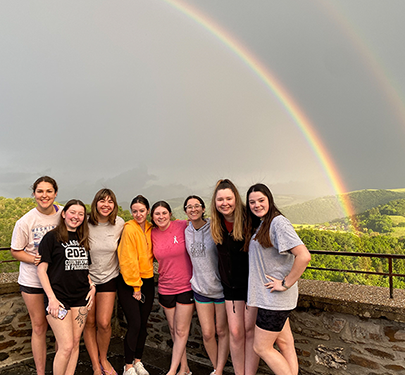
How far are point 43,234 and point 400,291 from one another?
Answer: 3207 mm

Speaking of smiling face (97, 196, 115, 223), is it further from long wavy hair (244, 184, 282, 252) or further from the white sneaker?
the white sneaker

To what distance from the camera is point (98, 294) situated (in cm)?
301

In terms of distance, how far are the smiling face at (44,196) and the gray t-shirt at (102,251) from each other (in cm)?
41

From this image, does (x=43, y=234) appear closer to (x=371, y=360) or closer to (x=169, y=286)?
(x=169, y=286)

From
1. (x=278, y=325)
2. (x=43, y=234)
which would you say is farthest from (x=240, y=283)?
(x=43, y=234)

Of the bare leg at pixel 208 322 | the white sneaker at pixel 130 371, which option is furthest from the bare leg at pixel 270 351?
the white sneaker at pixel 130 371

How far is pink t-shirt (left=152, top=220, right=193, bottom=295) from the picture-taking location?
2.94m

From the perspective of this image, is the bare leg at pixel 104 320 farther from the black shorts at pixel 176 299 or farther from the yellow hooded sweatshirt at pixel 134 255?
the black shorts at pixel 176 299

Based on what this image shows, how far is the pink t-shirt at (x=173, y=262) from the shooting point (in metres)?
2.94

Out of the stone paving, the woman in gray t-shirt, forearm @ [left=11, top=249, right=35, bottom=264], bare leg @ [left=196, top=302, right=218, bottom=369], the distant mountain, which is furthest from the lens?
the distant mountain

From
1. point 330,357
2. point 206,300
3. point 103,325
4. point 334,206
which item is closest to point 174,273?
point 206,300

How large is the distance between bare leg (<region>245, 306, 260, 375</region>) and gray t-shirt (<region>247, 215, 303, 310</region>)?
0.22m

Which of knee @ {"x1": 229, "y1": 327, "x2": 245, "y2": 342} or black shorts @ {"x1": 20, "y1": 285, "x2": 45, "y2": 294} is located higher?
black shorts @ {"x1": 20, "y1": 285, "x2": 45, "y2": 294}

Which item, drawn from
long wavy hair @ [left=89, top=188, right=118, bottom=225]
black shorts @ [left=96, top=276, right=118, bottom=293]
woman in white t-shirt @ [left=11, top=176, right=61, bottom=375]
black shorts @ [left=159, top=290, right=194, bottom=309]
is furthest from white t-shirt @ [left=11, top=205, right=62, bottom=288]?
black shorts @ [left=159, top=290, right=194, bottom=309]
